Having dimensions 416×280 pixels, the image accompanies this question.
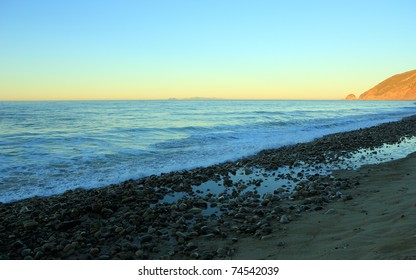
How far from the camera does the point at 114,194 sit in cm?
895

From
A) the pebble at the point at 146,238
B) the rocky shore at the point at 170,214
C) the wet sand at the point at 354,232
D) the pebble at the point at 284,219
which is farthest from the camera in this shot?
the pebble at the point at 284,219

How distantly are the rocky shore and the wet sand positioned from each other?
0.91ft

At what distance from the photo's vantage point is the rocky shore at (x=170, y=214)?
227 inches

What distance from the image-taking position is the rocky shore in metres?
5.76

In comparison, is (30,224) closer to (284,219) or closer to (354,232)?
(284,219)

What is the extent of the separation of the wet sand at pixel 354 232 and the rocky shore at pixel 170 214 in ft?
0.91

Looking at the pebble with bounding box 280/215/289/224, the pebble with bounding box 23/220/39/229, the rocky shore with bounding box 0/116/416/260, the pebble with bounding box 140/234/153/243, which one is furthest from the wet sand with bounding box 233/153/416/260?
the pebble with bounding box 23/220/39/229

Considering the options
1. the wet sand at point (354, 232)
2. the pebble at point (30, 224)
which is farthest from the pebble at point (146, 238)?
the pebble at point (30, 224)

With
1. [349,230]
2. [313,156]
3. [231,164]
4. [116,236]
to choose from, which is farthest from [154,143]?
[349,230]

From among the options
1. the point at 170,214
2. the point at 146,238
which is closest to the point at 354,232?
the point at 146,238

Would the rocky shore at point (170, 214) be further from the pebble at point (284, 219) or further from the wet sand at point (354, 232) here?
the wet sand at point (354, 232)

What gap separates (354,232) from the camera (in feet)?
18.0
